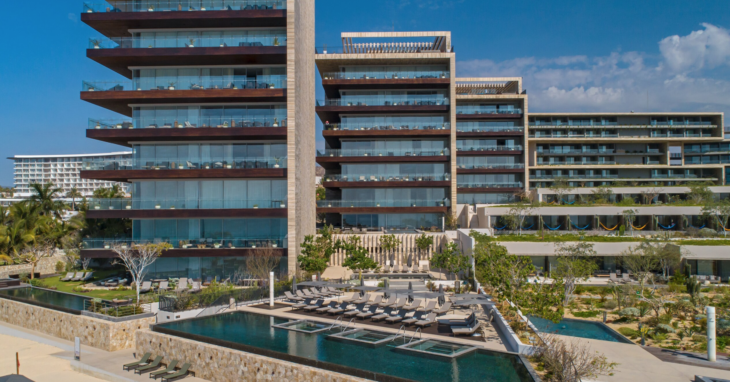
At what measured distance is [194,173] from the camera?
1294 inches

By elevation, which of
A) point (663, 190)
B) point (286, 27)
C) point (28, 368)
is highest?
point (286, 27)

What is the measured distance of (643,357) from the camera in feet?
53.7

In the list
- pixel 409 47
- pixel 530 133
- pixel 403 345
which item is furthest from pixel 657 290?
pixel 530 133

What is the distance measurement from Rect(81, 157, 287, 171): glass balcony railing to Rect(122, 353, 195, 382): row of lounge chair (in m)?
15.9

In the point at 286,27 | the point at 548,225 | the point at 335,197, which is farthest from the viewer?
the point at 335,197

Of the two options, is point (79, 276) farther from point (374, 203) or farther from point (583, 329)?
point (583, 329)

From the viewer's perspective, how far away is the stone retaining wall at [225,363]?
14844mm

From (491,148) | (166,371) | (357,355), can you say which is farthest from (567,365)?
(491,148)

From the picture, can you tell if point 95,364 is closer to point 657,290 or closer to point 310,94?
point 310,94

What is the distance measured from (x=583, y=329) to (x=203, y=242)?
81.2ft

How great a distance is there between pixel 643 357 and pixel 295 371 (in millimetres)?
12346

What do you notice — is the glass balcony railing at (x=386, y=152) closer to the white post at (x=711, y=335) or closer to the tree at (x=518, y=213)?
the tree at (x=518, y=213)

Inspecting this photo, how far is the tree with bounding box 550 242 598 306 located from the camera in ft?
84.3

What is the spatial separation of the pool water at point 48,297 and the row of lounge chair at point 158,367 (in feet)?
28.5
